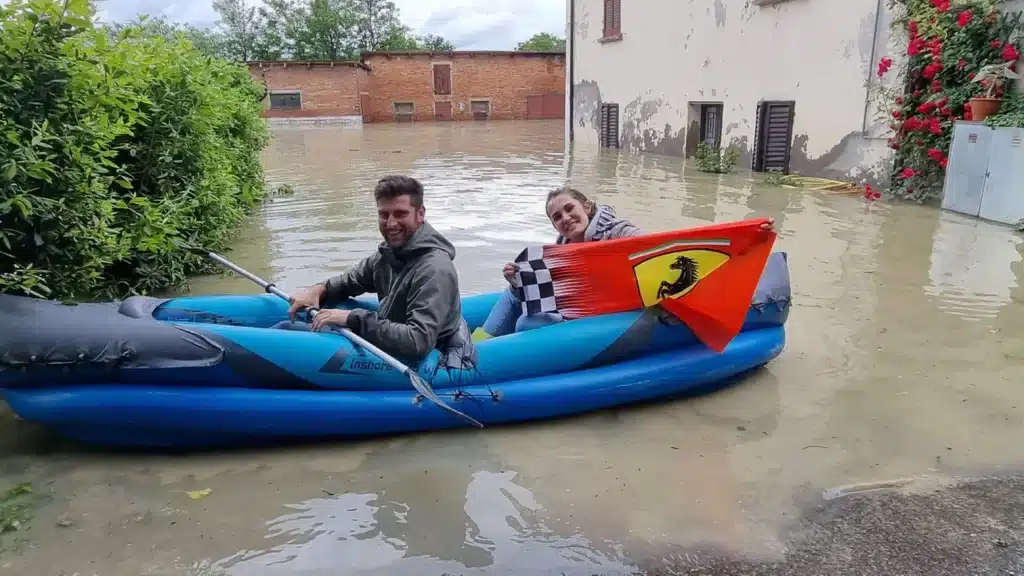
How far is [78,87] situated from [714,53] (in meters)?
11.6

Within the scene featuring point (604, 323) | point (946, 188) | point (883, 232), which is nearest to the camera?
point (604, 323)

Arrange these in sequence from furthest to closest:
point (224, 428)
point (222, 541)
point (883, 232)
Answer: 1. point (883, 232)
2. point (224, 428)
3. point (222, 541)

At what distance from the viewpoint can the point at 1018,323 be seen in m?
4.38

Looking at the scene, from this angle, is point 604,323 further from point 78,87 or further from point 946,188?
point 946,188

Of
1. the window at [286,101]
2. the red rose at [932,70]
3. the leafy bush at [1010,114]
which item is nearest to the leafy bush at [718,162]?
the red rose at [932,70]

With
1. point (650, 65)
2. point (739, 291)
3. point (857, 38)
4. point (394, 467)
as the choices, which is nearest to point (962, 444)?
point (739, 291)

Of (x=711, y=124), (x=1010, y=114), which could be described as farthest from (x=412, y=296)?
(x=711, y=124)

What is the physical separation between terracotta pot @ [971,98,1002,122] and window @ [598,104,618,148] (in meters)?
9.61

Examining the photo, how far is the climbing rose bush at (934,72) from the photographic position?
775 cm

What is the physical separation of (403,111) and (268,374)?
2944 centimetres

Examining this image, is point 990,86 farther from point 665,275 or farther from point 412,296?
point 412,296

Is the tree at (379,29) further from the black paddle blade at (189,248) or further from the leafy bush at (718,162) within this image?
the black paddle blade at (189,248)

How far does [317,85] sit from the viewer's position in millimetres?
29062

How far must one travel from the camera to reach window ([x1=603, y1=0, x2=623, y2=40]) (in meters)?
16.0
